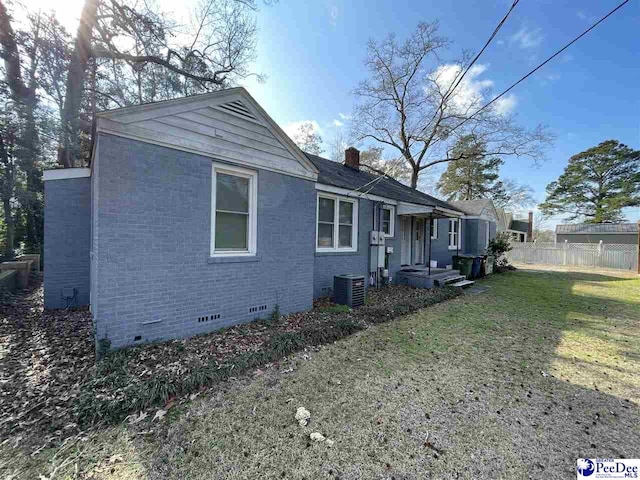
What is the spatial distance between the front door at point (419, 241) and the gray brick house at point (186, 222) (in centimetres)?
574

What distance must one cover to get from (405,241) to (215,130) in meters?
8.74

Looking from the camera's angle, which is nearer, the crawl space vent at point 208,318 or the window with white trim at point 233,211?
the crawl space vent at point 208,318

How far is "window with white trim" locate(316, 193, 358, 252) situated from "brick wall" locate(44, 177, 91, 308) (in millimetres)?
5829

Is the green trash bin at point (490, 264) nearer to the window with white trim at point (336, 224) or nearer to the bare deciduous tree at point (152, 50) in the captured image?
the window with white trim at point (336, 224)

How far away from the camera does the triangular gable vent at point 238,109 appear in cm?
482

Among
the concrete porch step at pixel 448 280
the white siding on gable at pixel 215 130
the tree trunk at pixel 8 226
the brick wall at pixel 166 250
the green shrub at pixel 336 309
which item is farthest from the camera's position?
the tree trunk at pixel 8 226

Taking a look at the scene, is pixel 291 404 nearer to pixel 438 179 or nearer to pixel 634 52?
pixel 634 52

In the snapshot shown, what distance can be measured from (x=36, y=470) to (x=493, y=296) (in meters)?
10.4

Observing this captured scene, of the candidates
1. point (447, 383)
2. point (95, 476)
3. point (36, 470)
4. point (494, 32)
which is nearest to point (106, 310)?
point (36, 470)

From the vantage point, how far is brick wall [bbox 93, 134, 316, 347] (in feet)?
12.3

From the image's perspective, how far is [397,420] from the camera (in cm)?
277

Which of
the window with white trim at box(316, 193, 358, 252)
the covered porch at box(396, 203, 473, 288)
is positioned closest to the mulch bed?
the window with white trim at box(316, 193, 358, 252)

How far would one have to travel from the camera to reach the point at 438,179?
32188 millimetres

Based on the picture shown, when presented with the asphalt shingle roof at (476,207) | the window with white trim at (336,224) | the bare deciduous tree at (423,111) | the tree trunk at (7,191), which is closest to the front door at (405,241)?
the window with white trim at (336,224)
